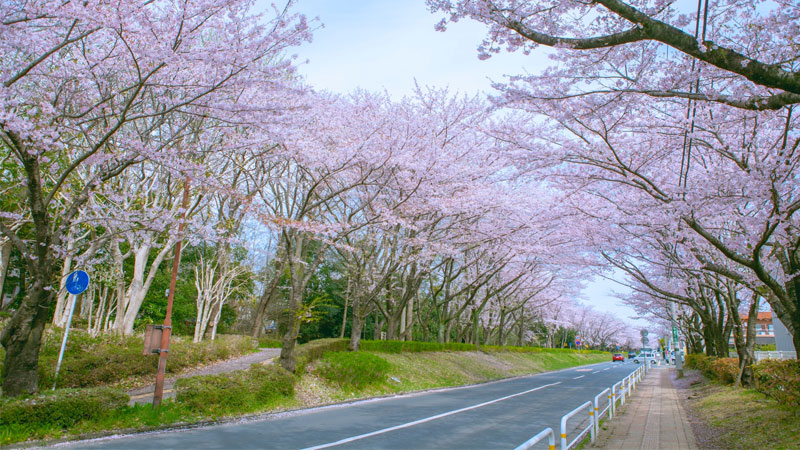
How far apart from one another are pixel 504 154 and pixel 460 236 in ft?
35.4

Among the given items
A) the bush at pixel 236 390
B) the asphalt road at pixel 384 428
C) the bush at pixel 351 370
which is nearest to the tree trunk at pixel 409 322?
the bush at pixel 351 370

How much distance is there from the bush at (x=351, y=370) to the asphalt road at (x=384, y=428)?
1.18m

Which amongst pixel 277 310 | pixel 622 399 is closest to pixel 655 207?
pixel 622 399

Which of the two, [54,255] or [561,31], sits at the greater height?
[561,31]

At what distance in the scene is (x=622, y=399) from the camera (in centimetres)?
1329

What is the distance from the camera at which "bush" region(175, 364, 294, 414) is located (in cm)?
900

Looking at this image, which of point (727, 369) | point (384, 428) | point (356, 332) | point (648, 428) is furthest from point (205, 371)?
point (727, 369)

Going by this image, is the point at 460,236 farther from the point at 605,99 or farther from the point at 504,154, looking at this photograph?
the point at 605,99

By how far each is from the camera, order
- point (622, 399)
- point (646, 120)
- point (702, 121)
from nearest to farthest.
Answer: point (702, 121), point (646, 120), point (622, 399)

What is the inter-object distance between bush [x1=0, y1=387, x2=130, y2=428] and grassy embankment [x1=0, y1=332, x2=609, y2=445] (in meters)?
0.01

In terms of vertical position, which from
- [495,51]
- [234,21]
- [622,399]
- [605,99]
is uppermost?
[234,21]

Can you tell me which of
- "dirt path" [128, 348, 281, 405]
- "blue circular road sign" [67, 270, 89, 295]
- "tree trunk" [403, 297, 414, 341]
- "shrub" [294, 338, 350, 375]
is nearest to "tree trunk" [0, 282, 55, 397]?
"blue circular road sign" [67, 270, 89, 295]

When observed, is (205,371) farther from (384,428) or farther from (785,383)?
(785,383)

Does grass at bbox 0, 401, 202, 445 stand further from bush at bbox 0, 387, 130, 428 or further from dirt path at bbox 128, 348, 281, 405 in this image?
dirt path at bbox 128, 348, 281, 405
